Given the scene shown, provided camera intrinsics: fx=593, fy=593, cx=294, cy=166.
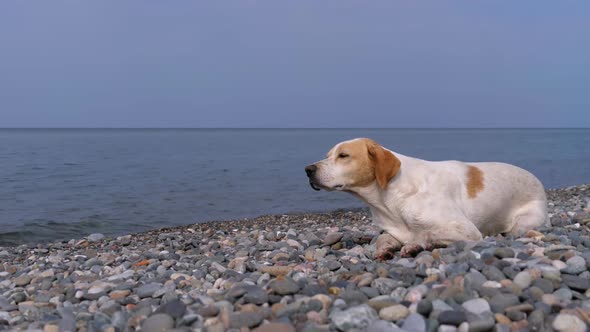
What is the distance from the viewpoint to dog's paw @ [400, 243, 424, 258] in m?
5.89

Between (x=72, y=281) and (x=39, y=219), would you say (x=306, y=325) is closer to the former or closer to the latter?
(x=72, y=281)

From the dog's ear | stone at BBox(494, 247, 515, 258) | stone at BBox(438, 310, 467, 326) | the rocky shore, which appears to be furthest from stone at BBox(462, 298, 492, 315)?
the dog's ear

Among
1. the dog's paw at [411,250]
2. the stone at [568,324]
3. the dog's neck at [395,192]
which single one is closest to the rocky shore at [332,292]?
the stone at [568,324]

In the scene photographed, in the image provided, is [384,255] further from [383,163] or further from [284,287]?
[284,287]

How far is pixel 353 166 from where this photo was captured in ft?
20.4

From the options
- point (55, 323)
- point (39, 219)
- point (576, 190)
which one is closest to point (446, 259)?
point (55, 323)

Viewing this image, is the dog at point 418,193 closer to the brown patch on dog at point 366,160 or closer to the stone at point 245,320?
the brown patch on dog at point 366,160

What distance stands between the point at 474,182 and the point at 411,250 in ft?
4.27

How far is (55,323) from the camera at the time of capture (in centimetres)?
422

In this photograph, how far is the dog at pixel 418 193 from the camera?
20.2 feet

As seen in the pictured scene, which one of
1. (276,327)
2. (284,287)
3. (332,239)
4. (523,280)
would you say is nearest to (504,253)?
(523,280)

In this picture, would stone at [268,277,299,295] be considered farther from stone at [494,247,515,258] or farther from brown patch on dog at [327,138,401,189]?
brown patch on dog at [327,138,401,189]

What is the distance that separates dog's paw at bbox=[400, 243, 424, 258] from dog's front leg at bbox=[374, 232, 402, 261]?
0.78ft

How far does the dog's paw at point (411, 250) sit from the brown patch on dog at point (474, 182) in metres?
1.03
